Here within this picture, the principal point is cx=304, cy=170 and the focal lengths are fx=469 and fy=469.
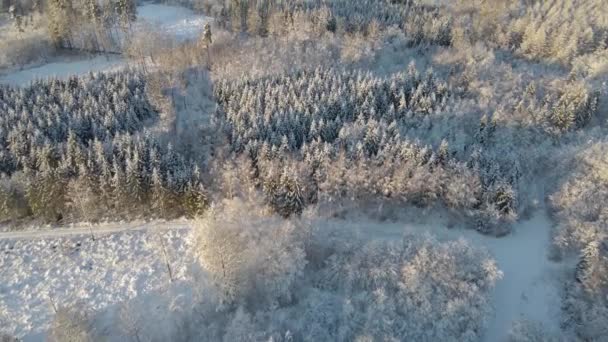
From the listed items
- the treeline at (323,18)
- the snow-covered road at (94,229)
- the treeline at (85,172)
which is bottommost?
the snow-covered road at (94,229)

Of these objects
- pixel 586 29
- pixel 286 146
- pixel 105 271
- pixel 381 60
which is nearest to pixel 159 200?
pixel 105 271

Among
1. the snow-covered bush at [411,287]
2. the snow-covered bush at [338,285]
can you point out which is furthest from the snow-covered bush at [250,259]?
the snow-covered bush at [411,287]

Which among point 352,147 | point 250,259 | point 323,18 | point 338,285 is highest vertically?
point 323,18

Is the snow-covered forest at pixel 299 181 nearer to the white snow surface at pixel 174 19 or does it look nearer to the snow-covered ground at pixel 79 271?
the snow-covered ground at pixel 79 271

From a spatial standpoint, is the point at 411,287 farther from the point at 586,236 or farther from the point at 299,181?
the point at 586,236

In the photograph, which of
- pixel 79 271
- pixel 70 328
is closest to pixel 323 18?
pixel 79 271

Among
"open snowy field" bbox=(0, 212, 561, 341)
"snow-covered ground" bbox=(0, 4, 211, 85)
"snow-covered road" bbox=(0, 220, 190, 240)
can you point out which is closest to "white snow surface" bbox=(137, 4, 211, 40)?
"snow-covered ground" bbox=(0, 4, 211, 85)

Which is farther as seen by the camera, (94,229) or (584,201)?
(584,201)
